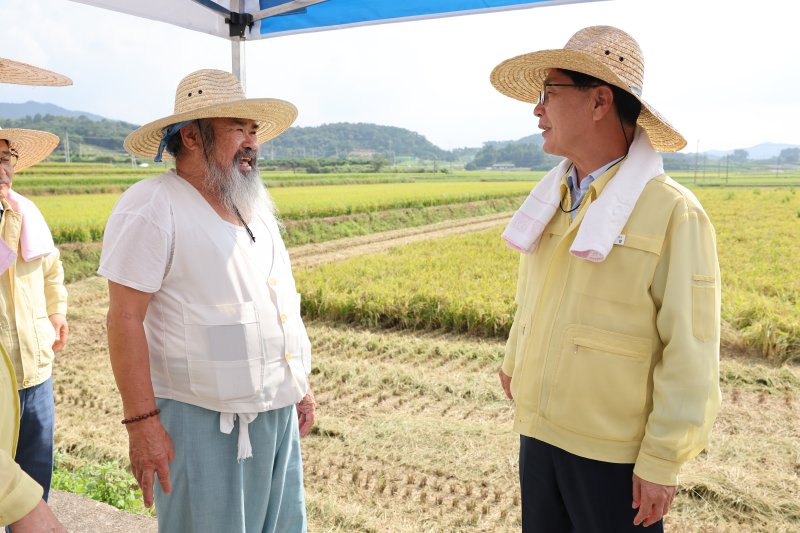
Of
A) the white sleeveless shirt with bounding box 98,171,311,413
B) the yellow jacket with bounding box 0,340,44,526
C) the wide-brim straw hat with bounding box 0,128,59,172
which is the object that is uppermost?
the wide-brim straw hat with bounding box 0,128,59,172

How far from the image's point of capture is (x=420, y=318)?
7.34m

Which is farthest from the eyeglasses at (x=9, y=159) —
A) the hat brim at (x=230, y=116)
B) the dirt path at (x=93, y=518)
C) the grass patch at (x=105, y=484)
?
the grass patch at (x=105, y=484)

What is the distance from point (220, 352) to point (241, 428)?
0.25 meters

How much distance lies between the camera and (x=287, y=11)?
328 cm

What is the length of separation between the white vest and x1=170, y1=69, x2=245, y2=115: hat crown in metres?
0.25

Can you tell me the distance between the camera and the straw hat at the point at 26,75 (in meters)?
2.29

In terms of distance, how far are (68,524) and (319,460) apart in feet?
4.61

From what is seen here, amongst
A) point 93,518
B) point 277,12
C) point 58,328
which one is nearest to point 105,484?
point 93,518

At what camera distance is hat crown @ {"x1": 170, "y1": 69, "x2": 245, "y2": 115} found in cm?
202

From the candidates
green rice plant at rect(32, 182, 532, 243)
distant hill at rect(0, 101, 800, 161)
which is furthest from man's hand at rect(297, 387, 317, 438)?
distant hill at rect(0, 101, 800, 161)

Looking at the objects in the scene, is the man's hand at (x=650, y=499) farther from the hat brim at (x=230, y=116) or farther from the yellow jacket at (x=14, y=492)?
the hat brim at (x=230, y=116)

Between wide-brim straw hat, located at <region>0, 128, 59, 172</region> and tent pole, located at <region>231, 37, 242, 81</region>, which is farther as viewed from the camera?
tent pole, located at <region>231, 37, 242, 81</region>

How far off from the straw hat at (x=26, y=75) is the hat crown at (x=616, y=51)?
1.87 m

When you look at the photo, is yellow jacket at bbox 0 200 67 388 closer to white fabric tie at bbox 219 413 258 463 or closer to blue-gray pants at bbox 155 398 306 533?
blue-gray pants at bbox 155 398 306 533
